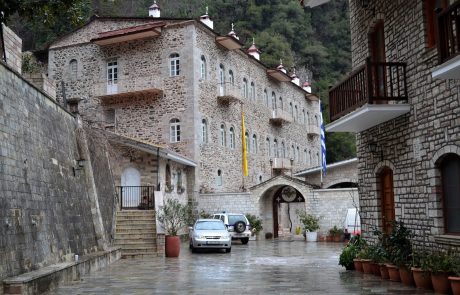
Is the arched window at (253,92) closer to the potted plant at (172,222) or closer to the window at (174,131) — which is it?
the window at (174,131)

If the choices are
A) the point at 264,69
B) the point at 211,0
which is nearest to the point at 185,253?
the point at 264,69

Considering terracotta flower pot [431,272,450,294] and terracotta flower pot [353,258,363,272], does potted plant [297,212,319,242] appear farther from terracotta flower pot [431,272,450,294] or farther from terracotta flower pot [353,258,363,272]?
terracotta flower pot [431,272,450,294]

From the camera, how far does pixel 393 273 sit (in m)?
11.4

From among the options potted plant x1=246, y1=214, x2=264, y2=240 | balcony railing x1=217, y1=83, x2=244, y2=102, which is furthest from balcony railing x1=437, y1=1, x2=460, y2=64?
balcony railing x1=217, y1=83, x2=244, y2=102

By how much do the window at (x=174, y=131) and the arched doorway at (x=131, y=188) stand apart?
4.61 m

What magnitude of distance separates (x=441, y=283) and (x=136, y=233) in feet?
45.0

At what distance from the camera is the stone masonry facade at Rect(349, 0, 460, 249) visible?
10.6 m

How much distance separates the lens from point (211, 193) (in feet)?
99.6

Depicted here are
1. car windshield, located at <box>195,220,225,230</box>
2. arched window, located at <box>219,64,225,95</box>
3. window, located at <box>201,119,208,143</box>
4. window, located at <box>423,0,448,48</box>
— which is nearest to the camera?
window, located at <box>423,0,448,48</box>

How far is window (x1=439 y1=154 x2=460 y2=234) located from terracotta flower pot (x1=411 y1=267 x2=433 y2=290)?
102 cm

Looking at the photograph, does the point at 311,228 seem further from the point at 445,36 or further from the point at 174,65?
the point at 445,36

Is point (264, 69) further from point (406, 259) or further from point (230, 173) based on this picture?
point (406, 259)

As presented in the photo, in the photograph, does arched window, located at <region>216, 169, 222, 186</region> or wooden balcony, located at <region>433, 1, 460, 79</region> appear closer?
wooden balcony, located at <region>433, 1, 460, 79</region>

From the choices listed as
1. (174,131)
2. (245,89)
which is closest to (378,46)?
(174,131)
